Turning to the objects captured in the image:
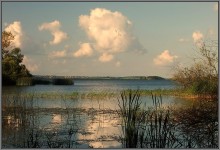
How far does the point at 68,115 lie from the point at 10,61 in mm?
1035

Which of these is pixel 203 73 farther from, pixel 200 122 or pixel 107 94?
pixel 107 94

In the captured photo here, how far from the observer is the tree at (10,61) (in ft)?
20.6

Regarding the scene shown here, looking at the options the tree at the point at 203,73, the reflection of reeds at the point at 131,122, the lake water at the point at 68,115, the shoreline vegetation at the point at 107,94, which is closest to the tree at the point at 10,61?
the lake water at the point at 68,115

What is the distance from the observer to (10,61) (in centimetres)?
632

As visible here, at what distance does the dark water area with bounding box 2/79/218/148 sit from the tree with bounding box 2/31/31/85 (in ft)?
0.44

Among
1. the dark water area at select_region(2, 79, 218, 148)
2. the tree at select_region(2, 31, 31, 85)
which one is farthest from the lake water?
the tree at select_region(2, 31, 31, 85)

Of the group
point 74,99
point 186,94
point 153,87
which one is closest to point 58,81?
point 74,99

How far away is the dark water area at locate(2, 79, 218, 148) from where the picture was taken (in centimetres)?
630

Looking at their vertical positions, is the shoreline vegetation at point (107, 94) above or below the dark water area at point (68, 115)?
above

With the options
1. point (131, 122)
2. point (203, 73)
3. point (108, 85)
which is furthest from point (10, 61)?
point (203, 73)

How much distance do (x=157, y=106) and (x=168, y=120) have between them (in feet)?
0.75

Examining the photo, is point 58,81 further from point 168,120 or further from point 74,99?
point 168,120

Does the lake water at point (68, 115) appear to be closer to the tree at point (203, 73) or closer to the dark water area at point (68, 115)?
the dark water area at point (68, 115)

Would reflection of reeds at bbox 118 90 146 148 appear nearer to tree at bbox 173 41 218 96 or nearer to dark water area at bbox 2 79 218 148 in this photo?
dark water area at bbox 2 79 218 148
